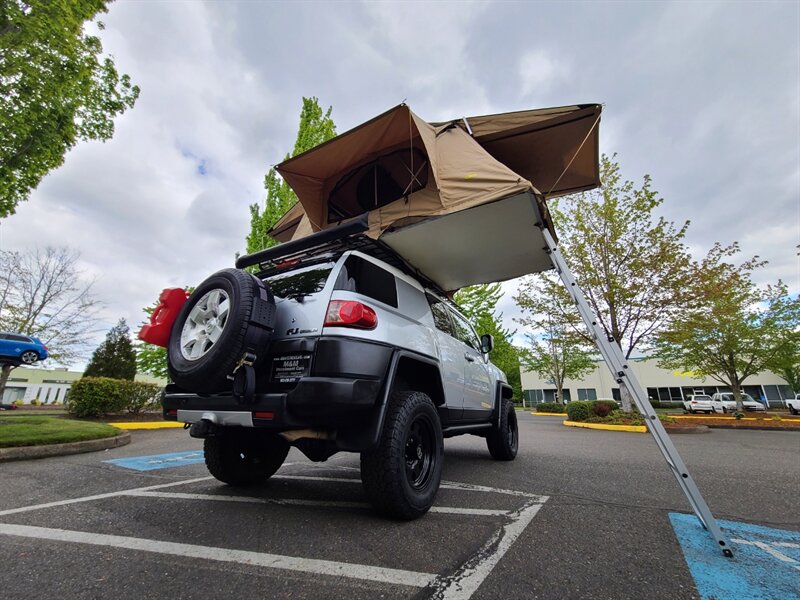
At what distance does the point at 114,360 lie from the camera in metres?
16.7

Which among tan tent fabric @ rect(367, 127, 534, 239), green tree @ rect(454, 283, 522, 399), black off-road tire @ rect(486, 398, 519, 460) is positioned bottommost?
black off-road tire @ rect(486, 398, 519, 460)

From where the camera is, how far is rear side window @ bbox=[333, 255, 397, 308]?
100 inches

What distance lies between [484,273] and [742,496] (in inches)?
133

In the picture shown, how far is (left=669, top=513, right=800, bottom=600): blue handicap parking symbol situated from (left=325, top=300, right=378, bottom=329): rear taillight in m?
2.12

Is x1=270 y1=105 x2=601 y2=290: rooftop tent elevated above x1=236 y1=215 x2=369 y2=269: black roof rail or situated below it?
above

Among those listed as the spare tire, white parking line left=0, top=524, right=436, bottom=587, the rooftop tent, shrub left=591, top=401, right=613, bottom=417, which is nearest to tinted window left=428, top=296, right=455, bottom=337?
the rooftop tent

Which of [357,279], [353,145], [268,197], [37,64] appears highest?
[268,197]

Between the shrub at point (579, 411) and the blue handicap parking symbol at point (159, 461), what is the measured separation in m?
13.5

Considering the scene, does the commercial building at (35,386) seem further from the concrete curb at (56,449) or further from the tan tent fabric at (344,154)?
the tan tent fabric at (344,154)

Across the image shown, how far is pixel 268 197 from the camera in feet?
40.1

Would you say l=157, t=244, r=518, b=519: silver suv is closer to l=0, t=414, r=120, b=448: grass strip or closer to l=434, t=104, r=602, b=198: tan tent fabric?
l=434, t=104, r=602, b=198: tan tent fabric

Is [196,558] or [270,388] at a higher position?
[270,388]

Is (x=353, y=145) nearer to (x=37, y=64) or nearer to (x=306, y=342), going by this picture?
(x=306, y=342)

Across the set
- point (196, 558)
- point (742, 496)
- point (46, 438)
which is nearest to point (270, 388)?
point (196, 558)
